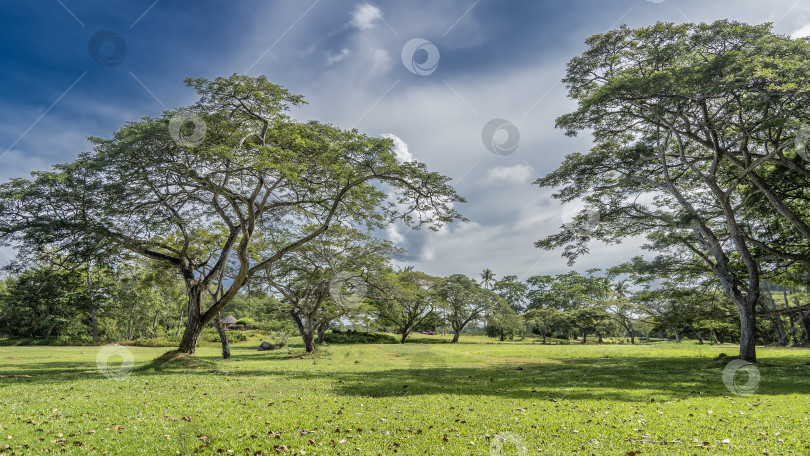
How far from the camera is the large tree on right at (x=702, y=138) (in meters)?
12.7

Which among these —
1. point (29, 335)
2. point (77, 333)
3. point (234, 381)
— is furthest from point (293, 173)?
point (29, 335)

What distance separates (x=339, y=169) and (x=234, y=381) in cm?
860

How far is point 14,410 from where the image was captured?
761 centimetres

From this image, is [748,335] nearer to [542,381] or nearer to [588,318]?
[542,381]

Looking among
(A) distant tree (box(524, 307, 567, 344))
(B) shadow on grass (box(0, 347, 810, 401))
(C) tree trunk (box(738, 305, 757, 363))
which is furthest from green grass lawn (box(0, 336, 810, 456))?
(A) distant tree (box(524, 307, 567, 344))

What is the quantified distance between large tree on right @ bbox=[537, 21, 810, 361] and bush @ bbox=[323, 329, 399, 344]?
33983mm

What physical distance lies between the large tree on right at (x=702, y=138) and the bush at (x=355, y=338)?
1338 inches

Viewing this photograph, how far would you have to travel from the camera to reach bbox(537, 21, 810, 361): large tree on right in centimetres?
1272

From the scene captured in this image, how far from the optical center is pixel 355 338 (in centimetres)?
4975

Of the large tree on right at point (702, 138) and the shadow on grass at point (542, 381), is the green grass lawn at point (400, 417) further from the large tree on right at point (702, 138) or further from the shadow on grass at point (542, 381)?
the large tree on right at point (702, 138)

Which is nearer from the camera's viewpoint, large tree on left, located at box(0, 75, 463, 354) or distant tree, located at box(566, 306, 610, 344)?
large tree on left, located at box(0, 75, 463, 354)

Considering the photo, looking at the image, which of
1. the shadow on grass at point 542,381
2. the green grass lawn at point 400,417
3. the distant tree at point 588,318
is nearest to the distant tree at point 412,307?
the distant tree at point 588,318

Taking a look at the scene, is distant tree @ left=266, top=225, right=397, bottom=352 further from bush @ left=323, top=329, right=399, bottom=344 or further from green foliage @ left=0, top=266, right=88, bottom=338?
green foliage @ left=0, top=266, right=88, bottom=338

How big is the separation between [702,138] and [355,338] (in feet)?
140
